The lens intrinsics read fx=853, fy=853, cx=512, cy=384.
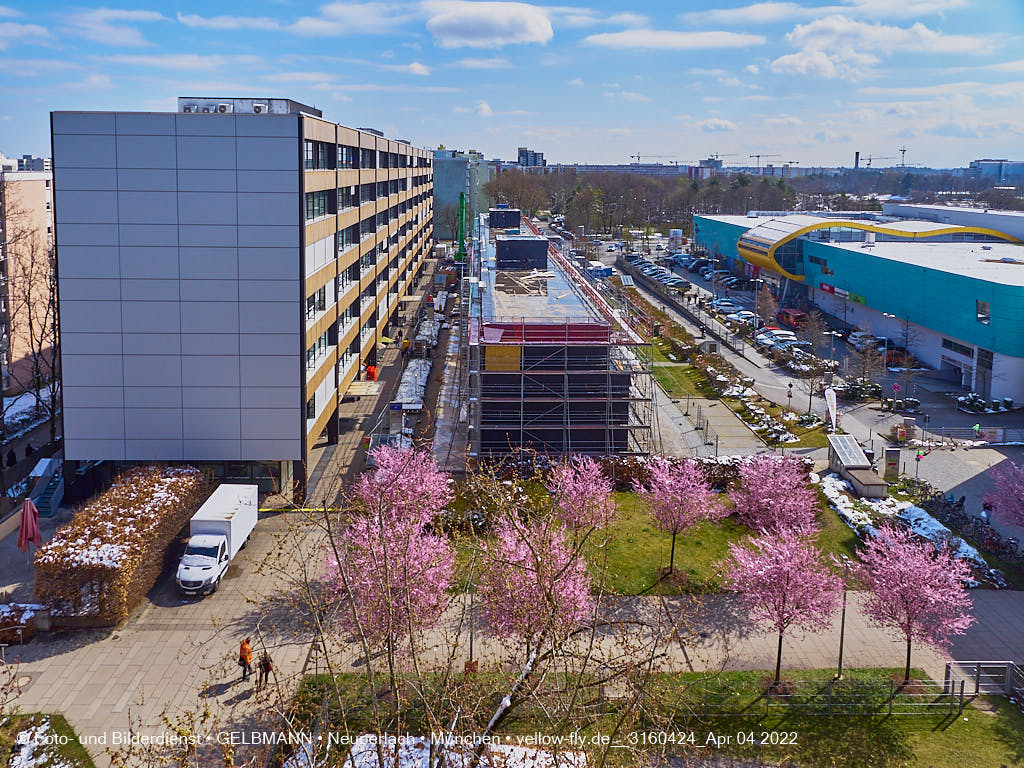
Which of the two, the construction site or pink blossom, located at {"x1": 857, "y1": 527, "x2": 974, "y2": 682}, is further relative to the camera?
the construction site

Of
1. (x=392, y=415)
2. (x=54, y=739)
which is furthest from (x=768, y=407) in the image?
(x=54, y=739)

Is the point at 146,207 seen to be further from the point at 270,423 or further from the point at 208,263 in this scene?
the point at 270,423

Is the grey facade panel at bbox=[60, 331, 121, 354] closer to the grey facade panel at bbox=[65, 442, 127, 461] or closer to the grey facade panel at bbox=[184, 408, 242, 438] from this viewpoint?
the grey facade panel at bbox=[65, 442, 127, 461]

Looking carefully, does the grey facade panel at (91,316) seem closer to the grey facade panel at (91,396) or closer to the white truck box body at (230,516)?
the grey facade panel at (91,396)

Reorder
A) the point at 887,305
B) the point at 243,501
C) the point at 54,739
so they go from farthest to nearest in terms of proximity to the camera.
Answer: the point at 887,305 → the point at 243,501 → the point at 54,739

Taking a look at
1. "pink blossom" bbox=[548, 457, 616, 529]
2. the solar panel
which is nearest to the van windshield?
"pink blossom" bbox=[548, 457, 616, 529]

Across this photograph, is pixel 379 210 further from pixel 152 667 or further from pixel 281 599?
pixel 152 667
